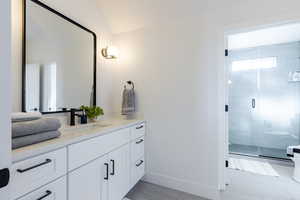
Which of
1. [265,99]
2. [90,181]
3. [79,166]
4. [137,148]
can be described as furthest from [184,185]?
[265,99]

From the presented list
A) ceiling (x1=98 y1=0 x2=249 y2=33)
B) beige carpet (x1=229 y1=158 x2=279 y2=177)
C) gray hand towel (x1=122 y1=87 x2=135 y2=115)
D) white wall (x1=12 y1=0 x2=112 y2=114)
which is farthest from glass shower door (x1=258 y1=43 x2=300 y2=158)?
white wall (x1=12 y1=0 x2=112 y2=114)

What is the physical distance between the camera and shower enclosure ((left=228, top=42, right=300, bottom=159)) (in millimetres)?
3363

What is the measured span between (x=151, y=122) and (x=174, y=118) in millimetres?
337

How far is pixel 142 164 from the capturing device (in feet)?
7.11

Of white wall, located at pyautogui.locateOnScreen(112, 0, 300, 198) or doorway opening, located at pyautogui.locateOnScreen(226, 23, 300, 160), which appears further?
doorway opening, located at pyautogui.locateOnScreen(226, 23, 300, 160)

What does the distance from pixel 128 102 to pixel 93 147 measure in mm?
1002

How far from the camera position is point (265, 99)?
3604 mm

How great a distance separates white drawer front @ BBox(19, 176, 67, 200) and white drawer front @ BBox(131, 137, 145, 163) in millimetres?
957

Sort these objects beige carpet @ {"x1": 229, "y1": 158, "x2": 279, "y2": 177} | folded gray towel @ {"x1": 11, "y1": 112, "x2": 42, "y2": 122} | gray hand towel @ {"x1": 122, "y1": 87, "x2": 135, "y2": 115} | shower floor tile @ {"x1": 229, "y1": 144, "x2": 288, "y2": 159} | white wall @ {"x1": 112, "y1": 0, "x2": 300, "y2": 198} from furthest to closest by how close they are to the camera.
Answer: shower floor tile @ {"x1": 229, "y1": 144, "x2": 288, "y2": 159}, beige carpet @ {"x1": 229, "y1": 158, "x2": 279, "y2": 177}, gray hand towel @ {"x1": 122, "y1": 87, "x2": 135, "y2": 115}, white wall @ {"x1": 112, "y1": 0, "x2": 300, "y2": 198}, folded gray towel @ {"x1": 11, "y1": 112, "x2": 42, "y2": 122}

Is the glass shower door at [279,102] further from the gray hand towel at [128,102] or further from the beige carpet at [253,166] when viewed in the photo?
the gray hand towel at [128,102]

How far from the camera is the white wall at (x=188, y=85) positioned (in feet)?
6.10

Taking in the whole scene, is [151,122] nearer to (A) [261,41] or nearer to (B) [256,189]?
(B) [256,189]

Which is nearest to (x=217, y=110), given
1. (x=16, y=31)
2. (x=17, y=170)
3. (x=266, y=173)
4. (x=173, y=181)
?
(x=173, y=181)

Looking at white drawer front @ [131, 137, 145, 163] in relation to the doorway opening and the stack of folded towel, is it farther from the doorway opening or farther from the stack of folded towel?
the doorway opening
